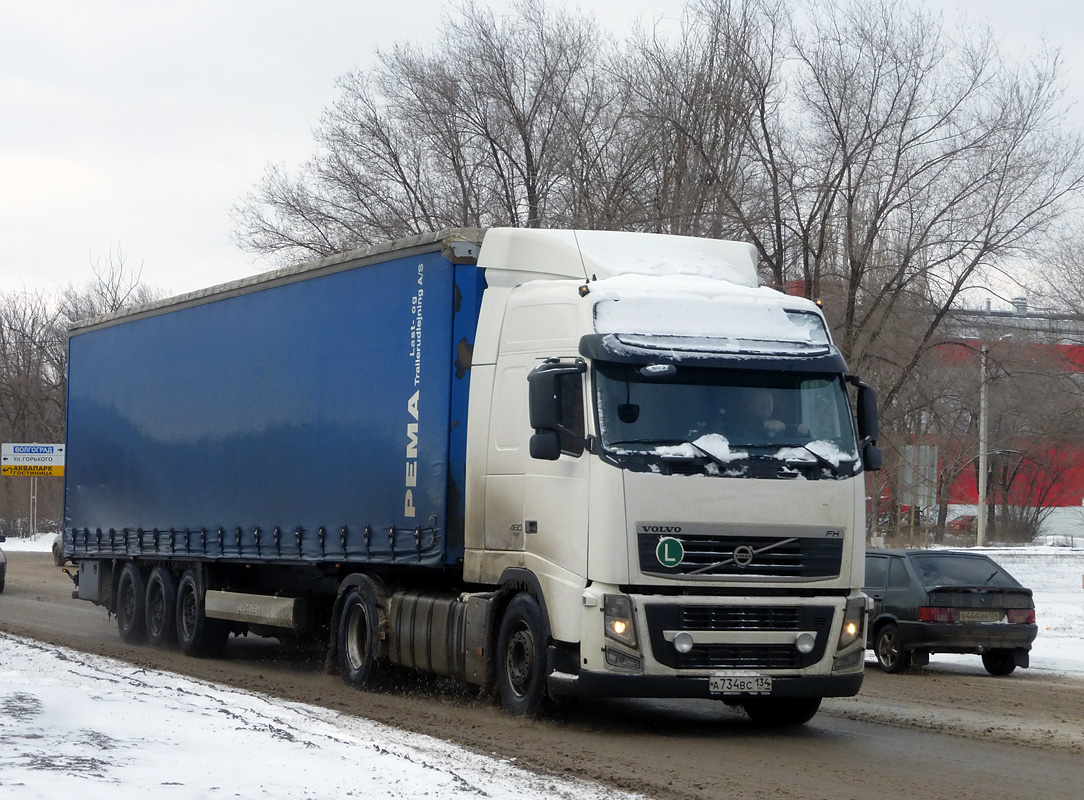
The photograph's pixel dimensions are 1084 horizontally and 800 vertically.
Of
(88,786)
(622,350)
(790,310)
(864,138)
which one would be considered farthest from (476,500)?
(864,138)

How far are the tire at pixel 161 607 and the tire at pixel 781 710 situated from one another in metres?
8.84

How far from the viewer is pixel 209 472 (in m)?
16.9

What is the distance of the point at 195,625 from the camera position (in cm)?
1741

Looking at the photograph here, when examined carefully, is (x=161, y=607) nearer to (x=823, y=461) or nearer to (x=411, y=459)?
(x=411, y=459)

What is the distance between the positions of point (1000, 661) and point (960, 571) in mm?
1115

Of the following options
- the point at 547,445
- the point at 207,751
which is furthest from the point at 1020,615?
the point at 207,751

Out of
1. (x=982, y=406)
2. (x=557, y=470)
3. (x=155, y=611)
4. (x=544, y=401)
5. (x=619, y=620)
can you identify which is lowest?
(x=155, y=611)

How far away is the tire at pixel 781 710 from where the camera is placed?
11.4 metres

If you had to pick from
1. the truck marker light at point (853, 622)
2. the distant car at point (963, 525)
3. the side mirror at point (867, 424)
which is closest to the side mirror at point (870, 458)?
the side mirror at point (867, 424)

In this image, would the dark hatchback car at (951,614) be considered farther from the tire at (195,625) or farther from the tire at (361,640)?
the tire at (195,625)

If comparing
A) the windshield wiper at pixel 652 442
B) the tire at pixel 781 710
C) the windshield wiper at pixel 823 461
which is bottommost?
the tire at pixel 781 710

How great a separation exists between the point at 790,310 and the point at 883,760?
3551 mm

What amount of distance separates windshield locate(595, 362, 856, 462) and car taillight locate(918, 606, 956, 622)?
21.0ft

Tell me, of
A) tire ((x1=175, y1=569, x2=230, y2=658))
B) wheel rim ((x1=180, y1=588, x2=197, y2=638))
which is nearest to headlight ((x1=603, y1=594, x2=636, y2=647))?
tire ((x1=175, y1=569, x2=230, y2=658))
